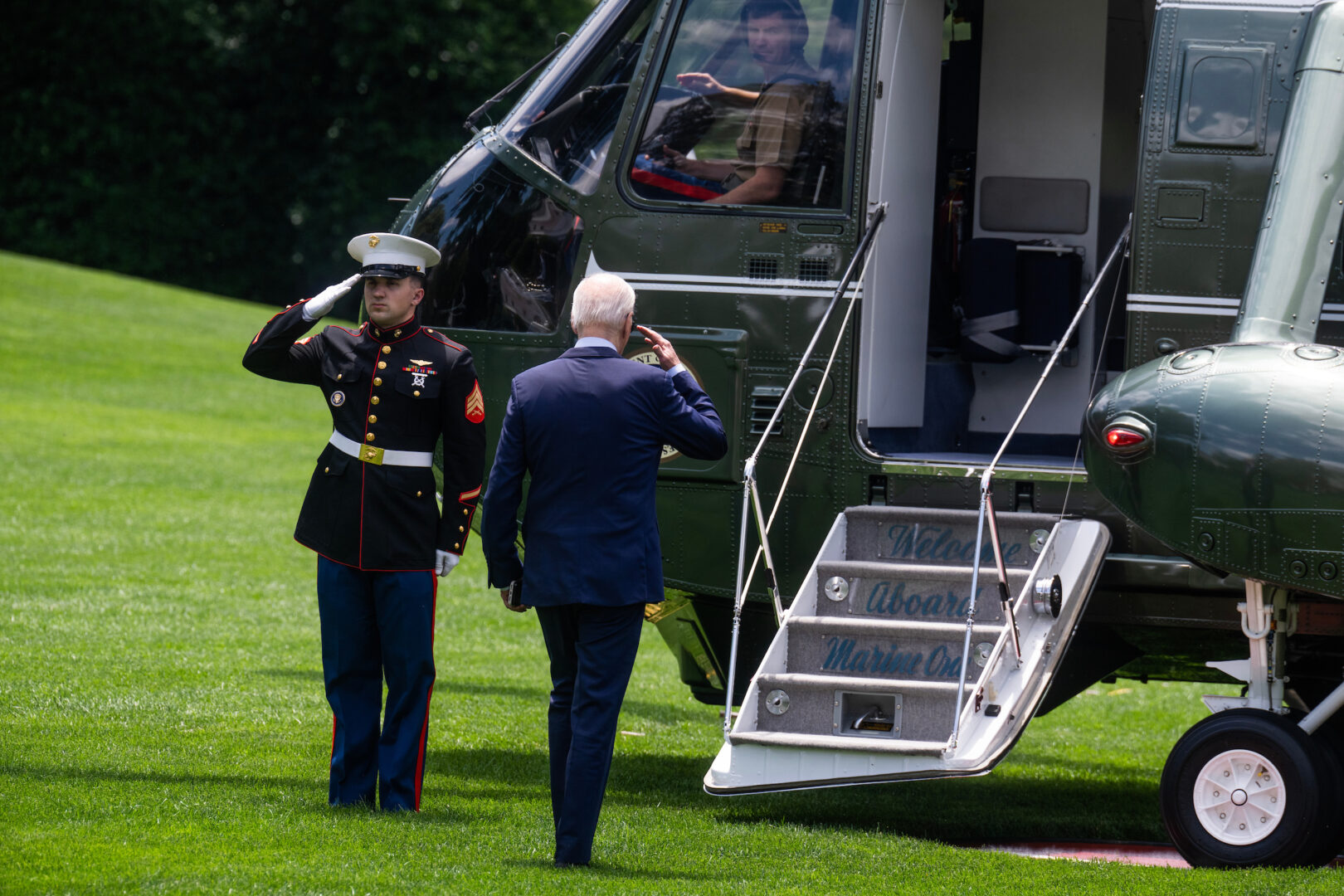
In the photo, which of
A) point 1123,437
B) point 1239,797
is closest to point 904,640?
point 1123,437

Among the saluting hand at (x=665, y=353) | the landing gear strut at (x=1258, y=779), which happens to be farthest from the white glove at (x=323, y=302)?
the landing gear strut at (x=1258, y=779)

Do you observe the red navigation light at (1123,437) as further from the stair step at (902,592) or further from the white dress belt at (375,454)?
the white dress belt at (375,454)

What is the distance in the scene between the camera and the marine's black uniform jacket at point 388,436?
5.70 m

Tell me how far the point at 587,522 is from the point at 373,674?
48.1 inches

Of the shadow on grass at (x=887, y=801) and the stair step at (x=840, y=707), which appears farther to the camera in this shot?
the shadow on grass at (x=887, y=801)

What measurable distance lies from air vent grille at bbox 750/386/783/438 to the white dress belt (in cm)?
146

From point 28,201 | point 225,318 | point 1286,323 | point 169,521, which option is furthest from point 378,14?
point 1286,323

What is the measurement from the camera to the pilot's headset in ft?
22.0

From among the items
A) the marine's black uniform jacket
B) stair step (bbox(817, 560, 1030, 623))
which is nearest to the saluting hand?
the marine's black uniform jacket

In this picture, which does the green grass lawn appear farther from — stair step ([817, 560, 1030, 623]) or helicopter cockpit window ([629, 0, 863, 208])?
Answer: helicopter cockpit window ([629, 0, 863, 208])

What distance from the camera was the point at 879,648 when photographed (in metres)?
6.03

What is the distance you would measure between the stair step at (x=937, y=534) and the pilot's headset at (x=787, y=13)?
1828mm

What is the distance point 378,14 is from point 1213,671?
34118 mm

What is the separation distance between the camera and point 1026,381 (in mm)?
8070
